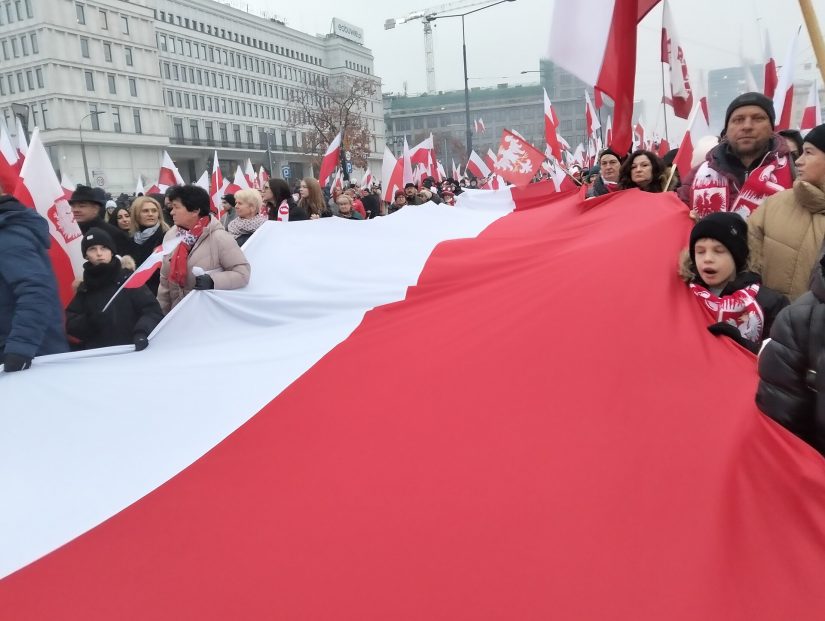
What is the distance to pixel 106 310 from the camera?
→ 4.03m

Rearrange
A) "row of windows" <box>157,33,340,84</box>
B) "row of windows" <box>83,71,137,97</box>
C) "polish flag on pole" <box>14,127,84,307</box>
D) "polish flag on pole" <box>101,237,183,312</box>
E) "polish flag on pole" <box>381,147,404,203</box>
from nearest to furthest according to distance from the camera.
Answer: "polish flag on pole" <box>101,237,183,312</box>
"polish flag on pole" <box>14,127,84,307</box>
"polish flag on pole" <box>381,147,404,203</box>
"row of windows" <box>83,71,137,97</box>
"row of windows" <box>157,33,340,84</box>

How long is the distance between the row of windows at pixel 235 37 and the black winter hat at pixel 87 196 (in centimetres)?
6786

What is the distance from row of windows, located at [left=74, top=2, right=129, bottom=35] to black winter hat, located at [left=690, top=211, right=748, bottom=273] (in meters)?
64.0

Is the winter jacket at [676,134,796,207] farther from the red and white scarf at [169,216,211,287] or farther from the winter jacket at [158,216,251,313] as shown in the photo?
the red and white scarf at [169,216,211,287]

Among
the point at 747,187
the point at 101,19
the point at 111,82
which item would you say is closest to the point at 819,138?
the point at 747,187

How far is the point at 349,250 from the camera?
A: 4.78 metres

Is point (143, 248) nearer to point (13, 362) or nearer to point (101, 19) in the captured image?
point (13, 362)

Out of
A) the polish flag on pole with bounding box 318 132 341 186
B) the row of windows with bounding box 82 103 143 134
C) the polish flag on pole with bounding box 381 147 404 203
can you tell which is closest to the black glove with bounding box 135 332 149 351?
the polish flag on pole with bounding box 318 132 341 186

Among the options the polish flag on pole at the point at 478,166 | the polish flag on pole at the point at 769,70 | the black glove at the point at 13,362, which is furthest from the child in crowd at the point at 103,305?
the polish flag on pole at the point at 478,166

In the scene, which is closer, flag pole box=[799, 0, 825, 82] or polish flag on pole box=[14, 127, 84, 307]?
flag pole box=[799, 0, 825, 82]

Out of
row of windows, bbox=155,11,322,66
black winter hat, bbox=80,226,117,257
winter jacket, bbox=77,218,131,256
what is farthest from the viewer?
row of windows, bbox=155,11,322,66

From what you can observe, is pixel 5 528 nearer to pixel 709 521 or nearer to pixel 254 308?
pixel 254 308

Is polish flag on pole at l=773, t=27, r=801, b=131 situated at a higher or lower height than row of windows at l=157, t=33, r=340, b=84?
lower

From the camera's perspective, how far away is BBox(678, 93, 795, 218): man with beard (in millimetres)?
3178
